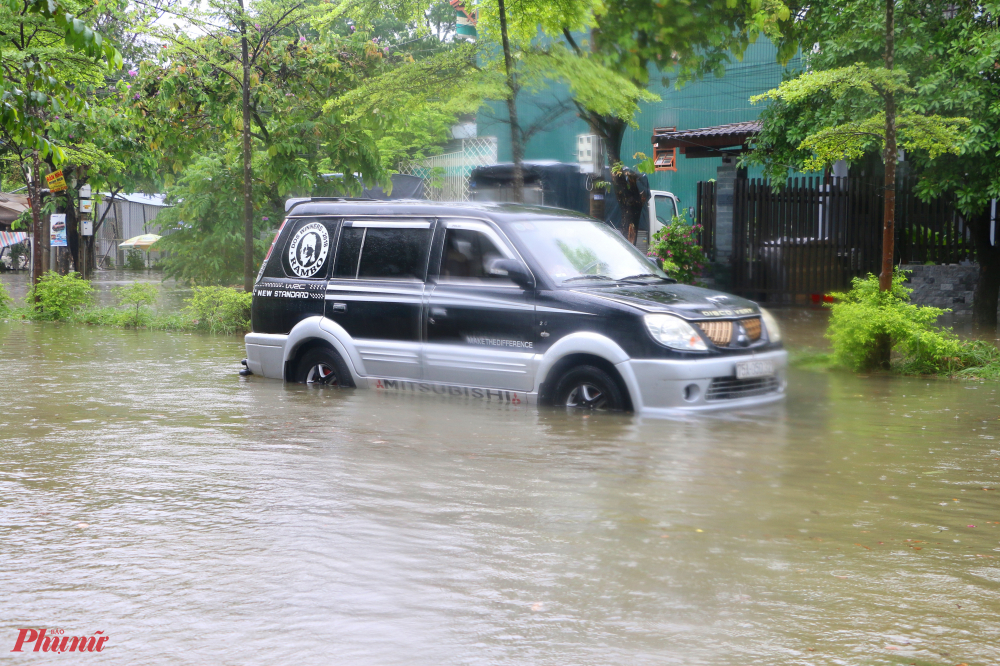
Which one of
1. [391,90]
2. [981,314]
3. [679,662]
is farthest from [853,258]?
[679,662]

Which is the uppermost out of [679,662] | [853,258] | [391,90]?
[391,90]

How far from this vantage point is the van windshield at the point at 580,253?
870 centimetres

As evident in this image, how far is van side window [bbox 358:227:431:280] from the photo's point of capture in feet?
30.6

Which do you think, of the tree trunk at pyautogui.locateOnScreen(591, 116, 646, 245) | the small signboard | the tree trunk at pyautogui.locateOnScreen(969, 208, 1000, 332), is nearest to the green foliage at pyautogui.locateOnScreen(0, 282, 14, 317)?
the small signboard

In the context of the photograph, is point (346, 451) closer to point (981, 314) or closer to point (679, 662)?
point (679, 662)

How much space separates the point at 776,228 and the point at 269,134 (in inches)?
354

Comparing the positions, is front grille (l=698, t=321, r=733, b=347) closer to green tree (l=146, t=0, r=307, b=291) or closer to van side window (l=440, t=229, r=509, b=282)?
van side window (l=440, t=229, r=509, b=282)

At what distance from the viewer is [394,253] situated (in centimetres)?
951

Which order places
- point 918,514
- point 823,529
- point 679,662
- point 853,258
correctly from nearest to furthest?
1. point 679,662
2. point 823,529
3. point 918,514
4. point 853,258

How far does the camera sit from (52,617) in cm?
413

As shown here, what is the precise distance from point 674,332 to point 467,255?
1998 mm

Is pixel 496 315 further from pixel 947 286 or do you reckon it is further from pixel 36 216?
pixel 36 216
